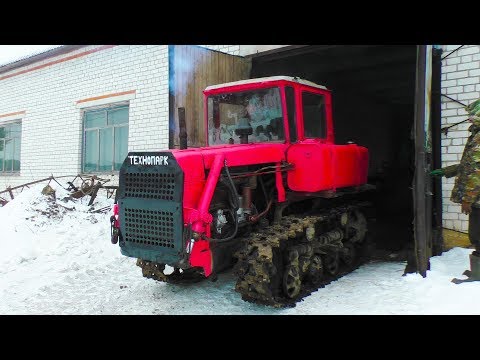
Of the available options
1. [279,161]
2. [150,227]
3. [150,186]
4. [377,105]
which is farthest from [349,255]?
[377,105]

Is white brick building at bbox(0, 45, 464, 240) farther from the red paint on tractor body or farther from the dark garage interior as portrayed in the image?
the red paint on tractor body

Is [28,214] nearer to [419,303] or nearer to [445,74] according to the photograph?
[419,303]

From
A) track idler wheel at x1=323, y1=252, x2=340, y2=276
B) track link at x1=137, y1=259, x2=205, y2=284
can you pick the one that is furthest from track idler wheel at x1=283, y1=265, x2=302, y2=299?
track link at x1=137, y1=259, x2=205, y2=284

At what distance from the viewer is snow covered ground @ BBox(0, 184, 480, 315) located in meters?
4.82

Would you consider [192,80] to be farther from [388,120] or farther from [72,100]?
[388,120]

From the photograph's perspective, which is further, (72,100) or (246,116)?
(72,100)

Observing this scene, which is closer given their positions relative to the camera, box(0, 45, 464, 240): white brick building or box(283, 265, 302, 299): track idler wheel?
box(283, 265, 302, 299): track idler wheel

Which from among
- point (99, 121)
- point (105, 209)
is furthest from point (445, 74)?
point (99, 121)


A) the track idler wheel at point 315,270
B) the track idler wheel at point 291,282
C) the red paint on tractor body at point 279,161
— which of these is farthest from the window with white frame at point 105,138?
the track idler wheel at point 291,282

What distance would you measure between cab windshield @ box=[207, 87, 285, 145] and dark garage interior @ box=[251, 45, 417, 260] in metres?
2.33

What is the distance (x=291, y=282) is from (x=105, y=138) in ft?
27.0

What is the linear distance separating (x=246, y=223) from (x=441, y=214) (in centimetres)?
326

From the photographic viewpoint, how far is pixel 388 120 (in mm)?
14203

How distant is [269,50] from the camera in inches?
352
